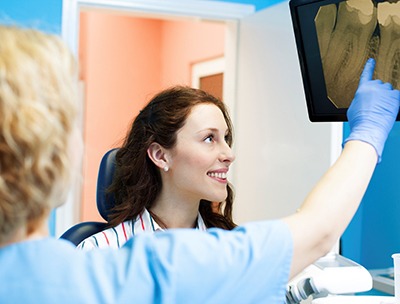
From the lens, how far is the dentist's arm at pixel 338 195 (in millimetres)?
905

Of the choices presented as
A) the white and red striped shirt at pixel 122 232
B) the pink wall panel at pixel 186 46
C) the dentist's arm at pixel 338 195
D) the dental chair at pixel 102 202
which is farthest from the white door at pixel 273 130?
the dentist's arm at pixel 338 195

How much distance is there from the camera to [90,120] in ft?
15.4

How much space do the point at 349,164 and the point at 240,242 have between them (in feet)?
0.76

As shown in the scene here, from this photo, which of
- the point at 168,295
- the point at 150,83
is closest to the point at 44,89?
the point at 168,295

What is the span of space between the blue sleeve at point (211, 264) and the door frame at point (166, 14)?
6.38 ft


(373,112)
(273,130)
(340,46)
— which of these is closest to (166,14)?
(273,130)

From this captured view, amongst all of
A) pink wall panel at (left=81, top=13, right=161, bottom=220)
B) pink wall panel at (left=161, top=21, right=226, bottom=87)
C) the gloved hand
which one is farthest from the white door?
pink wall panel at (left=81, top=13, right=161, bottom=220)

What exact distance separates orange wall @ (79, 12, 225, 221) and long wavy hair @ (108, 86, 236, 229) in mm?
2653

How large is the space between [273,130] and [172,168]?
3.29 feet

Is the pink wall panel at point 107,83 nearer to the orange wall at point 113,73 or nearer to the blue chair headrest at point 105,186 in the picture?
the orange wall at point 113,73

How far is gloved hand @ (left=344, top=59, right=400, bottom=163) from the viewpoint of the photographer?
104 centimetres

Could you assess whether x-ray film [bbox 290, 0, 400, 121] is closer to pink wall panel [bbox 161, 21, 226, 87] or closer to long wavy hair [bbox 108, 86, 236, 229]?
long wavy hair [bbox 108, 86, 236, 229]

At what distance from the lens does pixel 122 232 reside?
177 centimetres

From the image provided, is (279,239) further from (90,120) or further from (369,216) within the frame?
(90,120)
